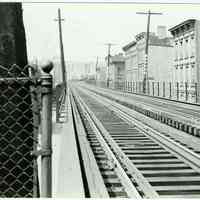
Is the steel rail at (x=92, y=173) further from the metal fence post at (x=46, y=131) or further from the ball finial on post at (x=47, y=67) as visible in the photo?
the ball finial on post at (x=47, y=67)

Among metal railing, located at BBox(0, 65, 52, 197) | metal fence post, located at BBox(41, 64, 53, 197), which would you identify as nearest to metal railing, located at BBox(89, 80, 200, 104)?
metal railing, located at BBox(0, 65, 52, 197)

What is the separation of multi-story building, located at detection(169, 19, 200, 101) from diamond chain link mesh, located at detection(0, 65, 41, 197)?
3053 cm

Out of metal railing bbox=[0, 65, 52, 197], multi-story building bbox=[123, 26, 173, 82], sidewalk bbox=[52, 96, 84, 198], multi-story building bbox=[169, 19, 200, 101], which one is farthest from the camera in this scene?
multi-story building bbox=[123, 26, 173, 82]

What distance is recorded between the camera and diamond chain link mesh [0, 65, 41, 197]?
350cm

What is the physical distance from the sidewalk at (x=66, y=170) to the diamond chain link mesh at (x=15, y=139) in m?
1.65

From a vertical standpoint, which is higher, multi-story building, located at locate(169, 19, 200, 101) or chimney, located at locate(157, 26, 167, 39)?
chimney, located at locate(157, 26, 167, 39)

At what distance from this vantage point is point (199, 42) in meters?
36.9

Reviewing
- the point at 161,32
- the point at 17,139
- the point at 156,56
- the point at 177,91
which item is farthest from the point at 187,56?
the point at 17,139

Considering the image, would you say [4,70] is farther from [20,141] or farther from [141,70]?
[141,70]

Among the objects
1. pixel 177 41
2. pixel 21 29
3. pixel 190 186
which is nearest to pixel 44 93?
pixel 21 29

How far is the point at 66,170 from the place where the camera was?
6758 mm

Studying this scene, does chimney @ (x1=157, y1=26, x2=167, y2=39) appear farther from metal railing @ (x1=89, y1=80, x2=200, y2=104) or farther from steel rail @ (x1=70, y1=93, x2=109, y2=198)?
steel rail @ (x1=70, y1=93, x2=109, y2=198)

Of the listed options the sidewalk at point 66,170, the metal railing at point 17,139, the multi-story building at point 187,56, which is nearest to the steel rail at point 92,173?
the sidewalk at point 66,170

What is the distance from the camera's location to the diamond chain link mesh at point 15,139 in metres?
3.50
